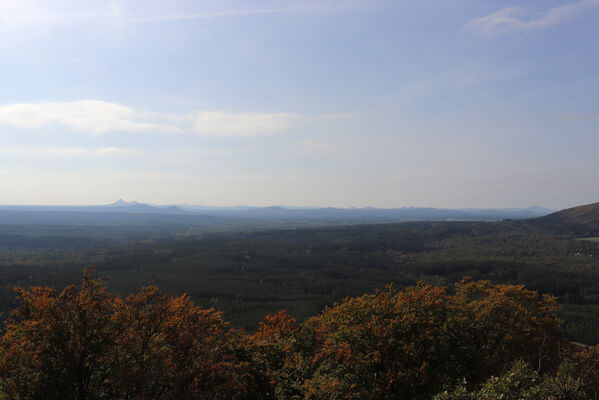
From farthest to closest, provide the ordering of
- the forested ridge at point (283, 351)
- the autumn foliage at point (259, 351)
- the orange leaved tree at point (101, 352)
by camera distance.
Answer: the autumn foliage at point (259, 351), the forested ridge at point (283, 351), the orange leaved tree at point (101, 352)

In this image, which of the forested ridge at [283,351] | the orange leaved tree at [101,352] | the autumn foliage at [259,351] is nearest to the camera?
the orange leaved tree at [101,352]

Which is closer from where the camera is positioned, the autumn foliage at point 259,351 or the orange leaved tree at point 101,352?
the orange leaved tree at point 101,352

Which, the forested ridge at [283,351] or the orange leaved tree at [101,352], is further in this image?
the forested ridge at [283,351]

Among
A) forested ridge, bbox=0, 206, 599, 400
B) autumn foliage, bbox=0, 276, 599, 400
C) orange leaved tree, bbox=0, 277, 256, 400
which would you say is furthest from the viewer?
autumn foliage, bbox=0, 276, 599, 400

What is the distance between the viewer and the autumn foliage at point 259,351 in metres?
22.4

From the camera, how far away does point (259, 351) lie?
112 ft

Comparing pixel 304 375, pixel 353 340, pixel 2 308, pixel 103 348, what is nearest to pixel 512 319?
pixel 353 340

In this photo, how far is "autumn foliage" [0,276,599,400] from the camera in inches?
880

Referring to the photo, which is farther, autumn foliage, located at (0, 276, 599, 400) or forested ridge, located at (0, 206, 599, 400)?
autumn foliage, located at (0, 276, 599, 400)

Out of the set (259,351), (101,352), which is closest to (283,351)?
(259,351)

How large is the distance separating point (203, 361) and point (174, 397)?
3096mm

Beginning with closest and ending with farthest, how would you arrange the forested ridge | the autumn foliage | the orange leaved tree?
the orange leaved tree, the forested ridge, the autumn foliage

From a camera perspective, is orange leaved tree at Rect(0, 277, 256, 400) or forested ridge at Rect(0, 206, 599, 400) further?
forested ridge at Rect(0, 206, 599, 400)

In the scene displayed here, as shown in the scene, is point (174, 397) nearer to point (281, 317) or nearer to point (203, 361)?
point (203, 361)
